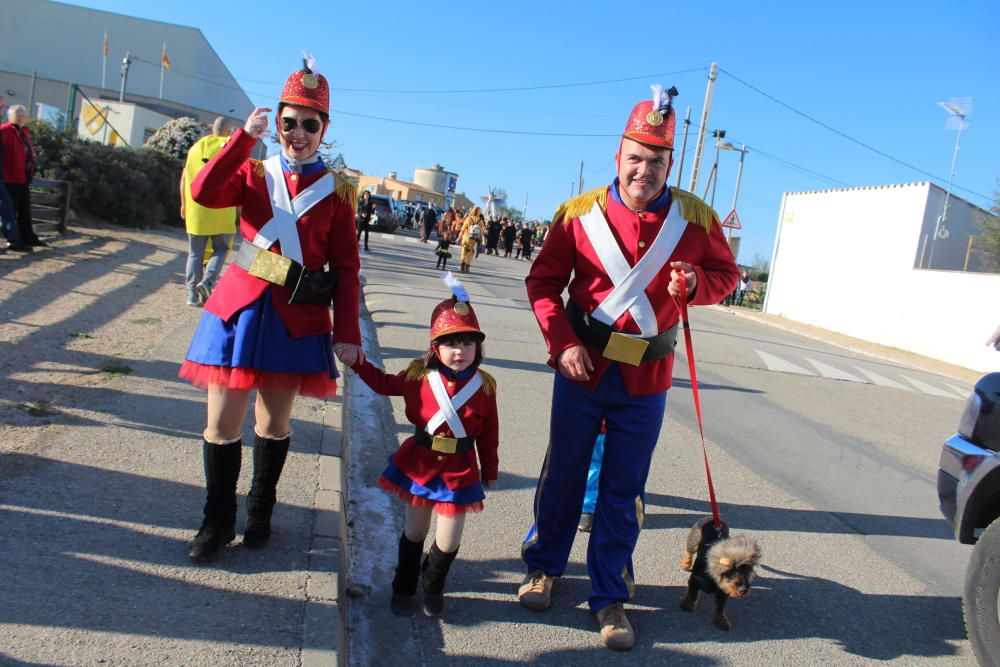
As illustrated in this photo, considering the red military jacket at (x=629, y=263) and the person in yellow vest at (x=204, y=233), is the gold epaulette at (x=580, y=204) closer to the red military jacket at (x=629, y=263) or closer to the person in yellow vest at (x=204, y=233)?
the red military jacket at (x=629, y=263)

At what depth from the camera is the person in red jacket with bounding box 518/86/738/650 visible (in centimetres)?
350

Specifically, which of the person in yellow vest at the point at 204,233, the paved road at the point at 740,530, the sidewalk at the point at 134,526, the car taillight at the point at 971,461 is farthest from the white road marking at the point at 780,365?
the car taillight at the point at 971,461

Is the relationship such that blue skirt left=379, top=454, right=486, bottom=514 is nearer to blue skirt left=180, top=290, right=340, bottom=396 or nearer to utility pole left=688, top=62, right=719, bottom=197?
blue skirt left=180, top=290, right=340, bottom=396

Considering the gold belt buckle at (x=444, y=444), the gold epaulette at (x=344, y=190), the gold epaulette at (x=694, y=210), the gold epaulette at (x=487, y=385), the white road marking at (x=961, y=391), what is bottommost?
the white road marking at (x=961, y=391)

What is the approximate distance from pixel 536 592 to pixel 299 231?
6.20 ft

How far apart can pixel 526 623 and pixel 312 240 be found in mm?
1880

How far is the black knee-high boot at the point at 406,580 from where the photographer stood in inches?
140

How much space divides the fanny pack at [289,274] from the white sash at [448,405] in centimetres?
59

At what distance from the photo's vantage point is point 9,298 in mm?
7793

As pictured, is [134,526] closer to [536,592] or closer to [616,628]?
[536,592]

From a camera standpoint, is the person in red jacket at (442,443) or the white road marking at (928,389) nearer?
the person in red jacket at (442,443)

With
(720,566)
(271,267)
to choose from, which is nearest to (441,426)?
(271,267)

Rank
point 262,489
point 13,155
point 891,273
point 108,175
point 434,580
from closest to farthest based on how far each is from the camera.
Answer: point 434,580 < point 262,489 < point 13,155 < point 108,175 < point 891,273

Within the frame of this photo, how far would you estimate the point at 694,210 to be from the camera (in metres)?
3.66
